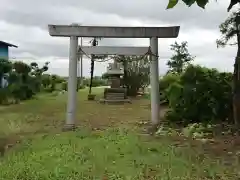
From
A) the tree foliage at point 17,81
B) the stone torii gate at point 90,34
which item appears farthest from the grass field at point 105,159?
the tree foliage at point 17,81

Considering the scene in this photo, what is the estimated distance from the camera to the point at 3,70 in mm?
23656

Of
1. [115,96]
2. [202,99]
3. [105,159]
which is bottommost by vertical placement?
[105,159]

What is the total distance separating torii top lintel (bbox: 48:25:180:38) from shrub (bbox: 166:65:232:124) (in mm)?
1549

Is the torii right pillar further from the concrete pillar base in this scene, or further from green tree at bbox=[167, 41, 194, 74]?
green tree at bbox=[167, 41, 194, 74]

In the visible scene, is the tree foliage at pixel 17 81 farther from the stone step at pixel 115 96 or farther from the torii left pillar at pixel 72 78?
the torii left pillar at pixel 72 78

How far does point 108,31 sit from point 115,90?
37.4 ft

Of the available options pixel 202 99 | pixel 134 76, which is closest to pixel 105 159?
pixel 202 99

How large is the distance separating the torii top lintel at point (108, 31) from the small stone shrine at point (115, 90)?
10106mm

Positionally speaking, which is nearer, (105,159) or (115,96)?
(105,159)

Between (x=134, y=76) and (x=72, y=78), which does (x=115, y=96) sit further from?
(x=72, y=78)

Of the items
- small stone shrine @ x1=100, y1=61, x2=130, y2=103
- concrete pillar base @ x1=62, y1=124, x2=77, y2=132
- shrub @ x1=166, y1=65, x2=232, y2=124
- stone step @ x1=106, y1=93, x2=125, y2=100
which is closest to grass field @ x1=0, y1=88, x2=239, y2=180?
concrete pillar base @ x1=62, y1=124, x2=77, y2=132

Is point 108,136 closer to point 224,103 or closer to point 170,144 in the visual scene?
point 170,144

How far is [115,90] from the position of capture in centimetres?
2280

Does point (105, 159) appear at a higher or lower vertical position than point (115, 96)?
lower
